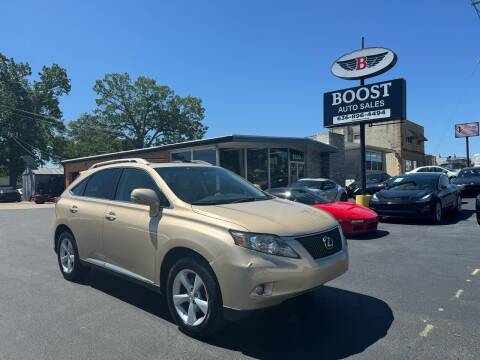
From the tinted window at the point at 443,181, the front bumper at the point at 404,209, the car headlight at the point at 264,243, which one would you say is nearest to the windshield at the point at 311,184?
the front bumper at the point at 404,209

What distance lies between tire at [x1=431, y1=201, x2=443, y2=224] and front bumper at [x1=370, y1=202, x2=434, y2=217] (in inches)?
6.8

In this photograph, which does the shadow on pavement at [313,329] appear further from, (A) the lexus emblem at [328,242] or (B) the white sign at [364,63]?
(B) the white sign at [364,63]

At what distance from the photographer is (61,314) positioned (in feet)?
15.4

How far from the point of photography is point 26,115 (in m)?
51.5

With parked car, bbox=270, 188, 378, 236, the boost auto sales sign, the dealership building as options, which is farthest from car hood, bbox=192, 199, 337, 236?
the dealership building

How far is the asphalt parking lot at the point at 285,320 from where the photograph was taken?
3646 mm

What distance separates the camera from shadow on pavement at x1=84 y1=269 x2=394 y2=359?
364 cm

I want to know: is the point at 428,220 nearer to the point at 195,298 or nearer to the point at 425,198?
the point at 425,198

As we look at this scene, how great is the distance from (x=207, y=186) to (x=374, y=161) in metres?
35.6

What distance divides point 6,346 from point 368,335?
3414 mm

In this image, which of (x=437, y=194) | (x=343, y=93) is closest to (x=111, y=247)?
(x=437, y=194)

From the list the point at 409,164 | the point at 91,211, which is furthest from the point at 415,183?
the point at 409,164

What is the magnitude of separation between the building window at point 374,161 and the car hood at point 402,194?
2504 centimetres

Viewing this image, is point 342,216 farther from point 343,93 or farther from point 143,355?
point 343,93
